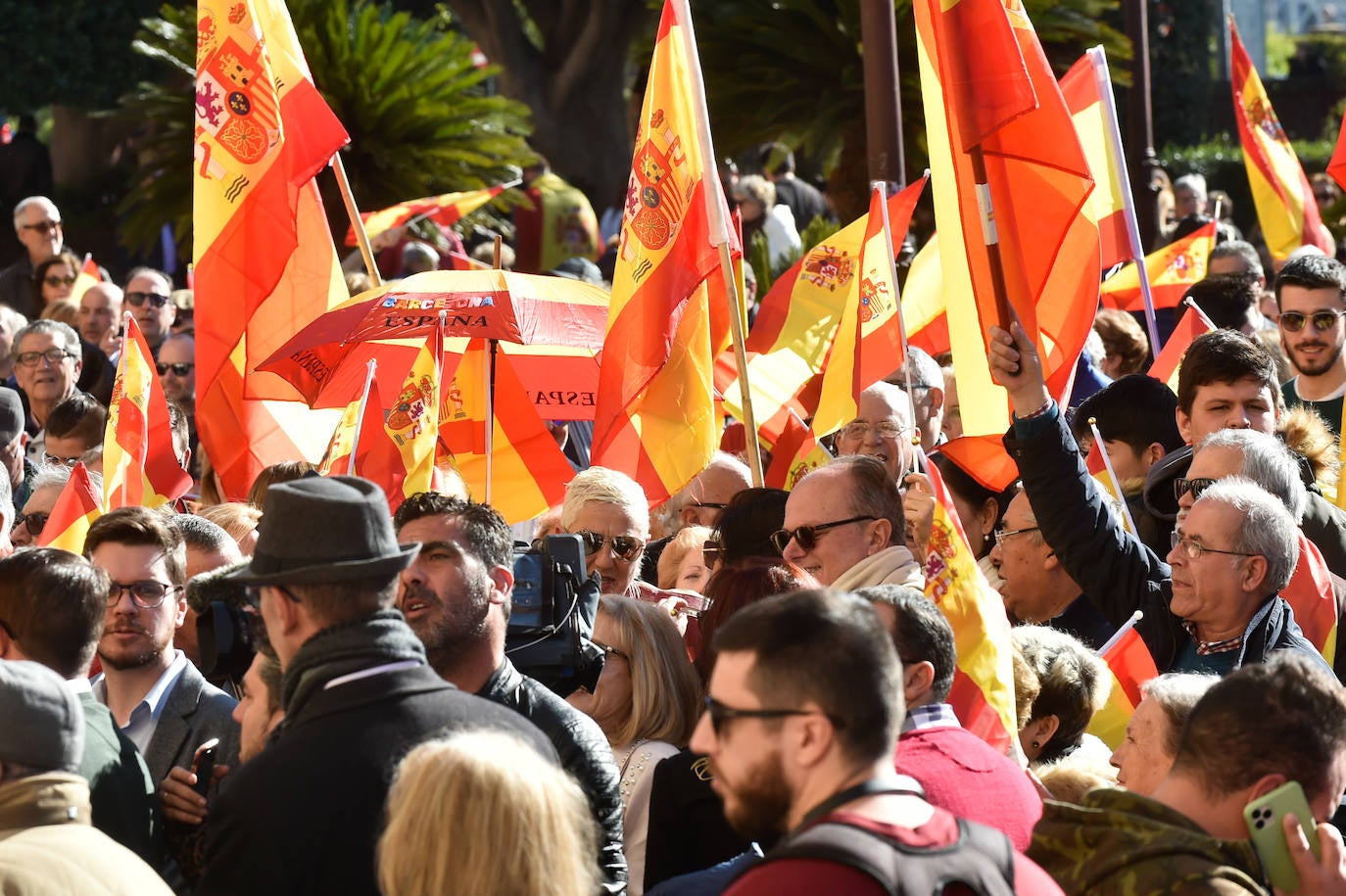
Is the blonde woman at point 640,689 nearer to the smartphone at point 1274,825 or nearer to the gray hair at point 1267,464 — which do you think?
the gray hair at point 1267,464

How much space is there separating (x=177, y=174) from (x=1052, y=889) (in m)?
10.3

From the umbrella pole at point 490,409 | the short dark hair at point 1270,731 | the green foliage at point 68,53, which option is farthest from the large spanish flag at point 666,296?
the green foliage at point 68,53

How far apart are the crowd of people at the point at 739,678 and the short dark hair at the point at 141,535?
0.04 feet

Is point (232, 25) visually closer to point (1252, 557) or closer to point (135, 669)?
point (135, 669)

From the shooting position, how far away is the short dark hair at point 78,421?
8.32 m

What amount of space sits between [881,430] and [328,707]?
3738 mm

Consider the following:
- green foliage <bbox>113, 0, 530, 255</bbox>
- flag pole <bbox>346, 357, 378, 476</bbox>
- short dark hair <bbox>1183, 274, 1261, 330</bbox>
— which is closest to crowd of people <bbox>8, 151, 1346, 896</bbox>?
flag pole <bbox>346, 357, 378, 476</bbox>

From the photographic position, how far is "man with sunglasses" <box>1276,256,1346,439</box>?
23.1ft

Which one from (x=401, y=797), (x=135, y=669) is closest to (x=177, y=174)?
(x=135, y=669)

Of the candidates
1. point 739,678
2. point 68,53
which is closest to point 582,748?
point 739,678

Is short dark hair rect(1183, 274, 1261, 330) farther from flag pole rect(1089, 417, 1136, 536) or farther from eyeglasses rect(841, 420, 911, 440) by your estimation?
flag pole rect(1089, 417, 1136, 536)

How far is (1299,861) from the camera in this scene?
10.9 feet

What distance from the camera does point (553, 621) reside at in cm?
485

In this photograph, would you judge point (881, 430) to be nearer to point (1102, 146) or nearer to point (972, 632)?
point (1102, 146)
